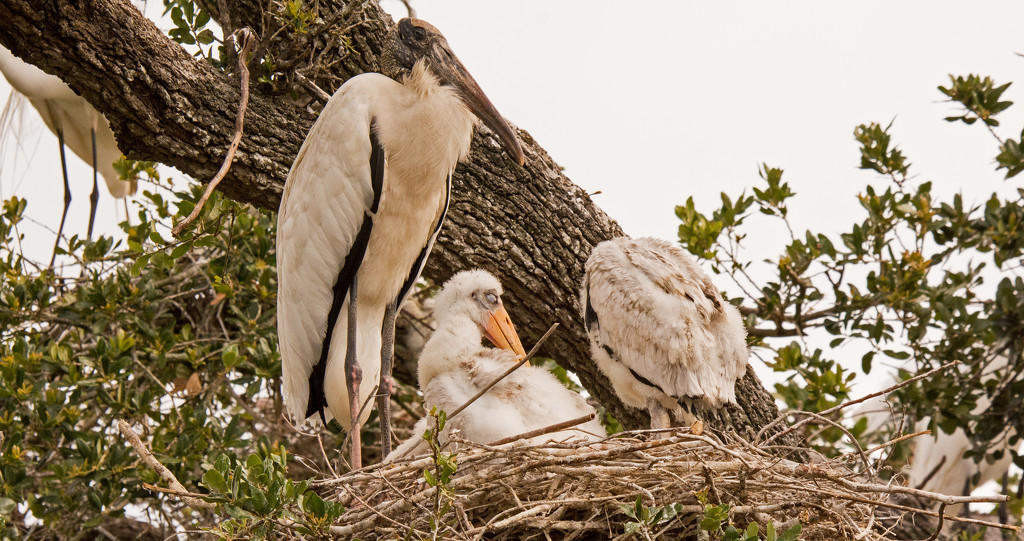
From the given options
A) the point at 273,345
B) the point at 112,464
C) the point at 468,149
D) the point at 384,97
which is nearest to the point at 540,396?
the point at 468,149

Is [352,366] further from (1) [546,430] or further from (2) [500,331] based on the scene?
(1) [546,430]

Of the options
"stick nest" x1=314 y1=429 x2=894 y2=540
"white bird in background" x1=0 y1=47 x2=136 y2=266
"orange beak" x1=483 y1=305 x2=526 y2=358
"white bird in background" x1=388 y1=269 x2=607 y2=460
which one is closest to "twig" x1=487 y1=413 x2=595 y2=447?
"stick nest" x1=314 y1=429 x2=894 y2=540

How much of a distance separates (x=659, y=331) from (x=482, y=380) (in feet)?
1.94

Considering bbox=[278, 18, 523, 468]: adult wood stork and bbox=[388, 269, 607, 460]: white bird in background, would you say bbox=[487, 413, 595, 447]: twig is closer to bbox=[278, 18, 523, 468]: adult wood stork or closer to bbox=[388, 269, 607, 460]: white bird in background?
bbox=[388, 269, 607, 460]: white bird in background

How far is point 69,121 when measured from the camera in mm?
5676

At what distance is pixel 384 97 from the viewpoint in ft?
10.1

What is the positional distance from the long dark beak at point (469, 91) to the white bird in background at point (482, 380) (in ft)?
1.69

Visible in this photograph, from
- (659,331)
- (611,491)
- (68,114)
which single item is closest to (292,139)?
(659,331)

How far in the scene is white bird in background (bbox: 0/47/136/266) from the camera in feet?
17.5

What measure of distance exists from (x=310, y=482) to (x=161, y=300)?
5.62 ft

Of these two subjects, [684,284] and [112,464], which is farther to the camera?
[112,464]

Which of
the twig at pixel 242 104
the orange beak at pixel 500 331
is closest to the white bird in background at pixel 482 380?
the orange beak at pixel 500 331

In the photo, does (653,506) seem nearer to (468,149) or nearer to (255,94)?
(468,149)

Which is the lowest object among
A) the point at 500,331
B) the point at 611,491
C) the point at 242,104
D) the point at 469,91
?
the point at 611,491
